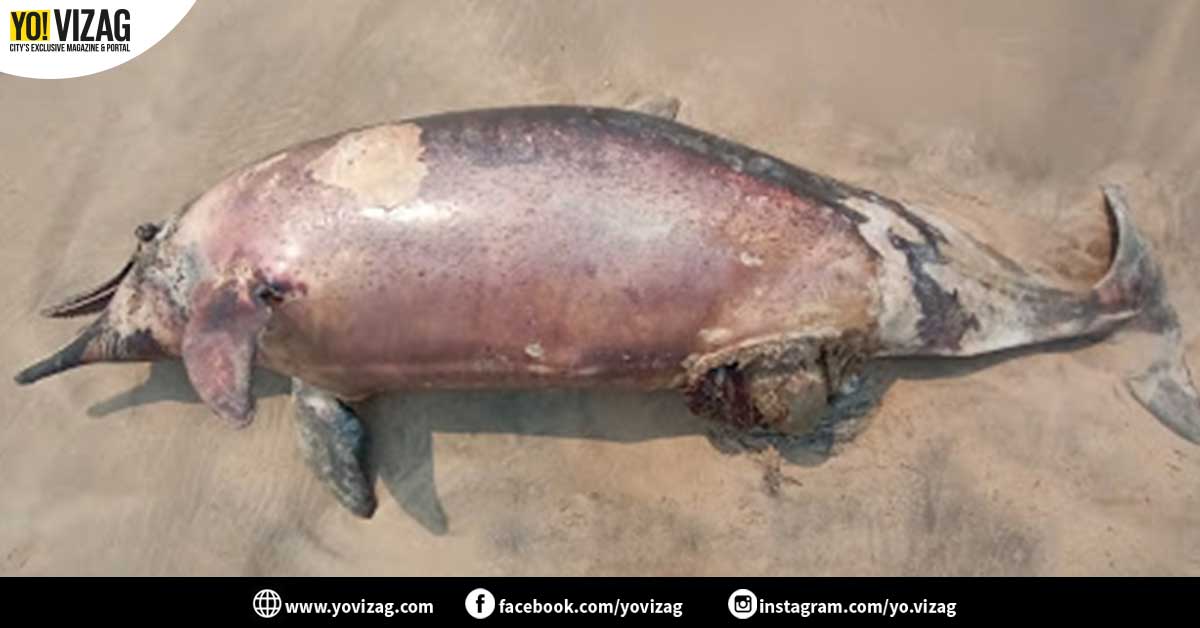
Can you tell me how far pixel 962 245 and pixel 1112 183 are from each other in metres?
0.89

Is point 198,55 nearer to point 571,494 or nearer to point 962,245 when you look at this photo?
point 571,494

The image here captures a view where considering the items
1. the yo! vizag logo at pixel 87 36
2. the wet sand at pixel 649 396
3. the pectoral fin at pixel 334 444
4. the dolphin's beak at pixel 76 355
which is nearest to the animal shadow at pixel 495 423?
the wet sand at pixel 649 396

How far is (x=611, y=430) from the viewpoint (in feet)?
16.4

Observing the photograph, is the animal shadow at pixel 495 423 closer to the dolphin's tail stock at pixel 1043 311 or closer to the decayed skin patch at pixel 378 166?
the dolphin's tail stock at pixel 1043 311

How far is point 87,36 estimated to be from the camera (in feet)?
18.2

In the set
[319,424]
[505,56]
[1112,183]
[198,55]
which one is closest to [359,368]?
[319,424]

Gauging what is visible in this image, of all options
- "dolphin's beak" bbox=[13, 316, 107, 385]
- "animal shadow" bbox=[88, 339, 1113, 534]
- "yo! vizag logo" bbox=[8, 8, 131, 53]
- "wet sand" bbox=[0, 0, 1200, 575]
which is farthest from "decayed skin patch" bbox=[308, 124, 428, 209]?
"yo! vizag logo" bbox=[8, 8, 131, 53]
